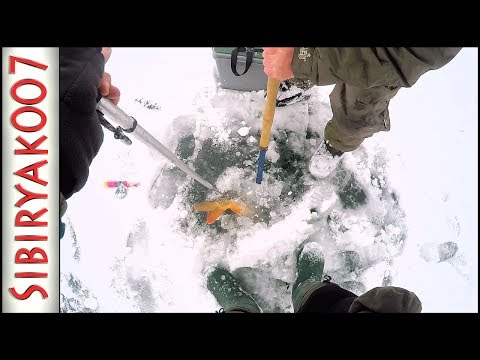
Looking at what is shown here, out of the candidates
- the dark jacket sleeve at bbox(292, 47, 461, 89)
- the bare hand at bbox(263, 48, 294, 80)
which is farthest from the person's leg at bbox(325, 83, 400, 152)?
the bare hand at bbox(263, 48, 294, 80)

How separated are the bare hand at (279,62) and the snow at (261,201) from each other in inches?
24.3

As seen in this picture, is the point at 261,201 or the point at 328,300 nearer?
the point at 328,300

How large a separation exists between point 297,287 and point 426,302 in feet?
2.01

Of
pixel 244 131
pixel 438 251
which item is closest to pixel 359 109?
pixel 244 131

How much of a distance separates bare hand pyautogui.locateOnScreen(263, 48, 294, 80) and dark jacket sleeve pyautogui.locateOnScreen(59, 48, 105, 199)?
0.47 m

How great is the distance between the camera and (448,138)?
1.77m

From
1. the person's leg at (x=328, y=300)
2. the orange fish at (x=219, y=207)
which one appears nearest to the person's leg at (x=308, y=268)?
the person's leg at (x=328, y=300)

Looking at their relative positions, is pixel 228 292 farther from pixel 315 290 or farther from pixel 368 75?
pixel 368 75

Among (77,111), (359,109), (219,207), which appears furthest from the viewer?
(219,207)

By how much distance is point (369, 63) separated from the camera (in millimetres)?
1023

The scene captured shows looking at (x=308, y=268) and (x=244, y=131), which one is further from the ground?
(x=244, y=131)

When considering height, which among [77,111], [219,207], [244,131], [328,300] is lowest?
[328,300]

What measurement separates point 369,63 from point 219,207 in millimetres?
971

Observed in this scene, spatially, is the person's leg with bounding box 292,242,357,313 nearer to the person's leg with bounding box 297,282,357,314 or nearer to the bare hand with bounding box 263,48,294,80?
the person's leg with bounding box 297,282,357,314
